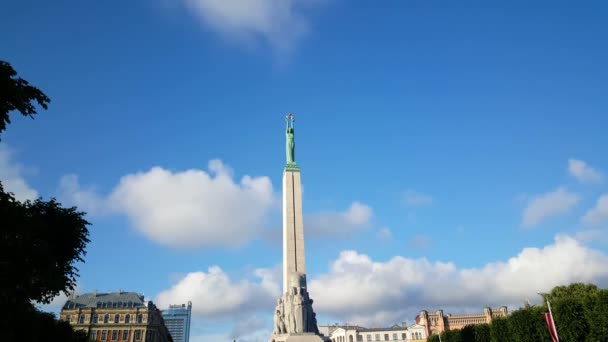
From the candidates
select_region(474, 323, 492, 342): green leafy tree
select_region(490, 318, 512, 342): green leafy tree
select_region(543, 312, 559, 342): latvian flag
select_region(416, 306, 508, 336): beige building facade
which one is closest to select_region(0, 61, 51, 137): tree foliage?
select_region(543, 312, 559, 342): latvian flag

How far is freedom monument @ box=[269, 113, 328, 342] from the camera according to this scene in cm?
4362

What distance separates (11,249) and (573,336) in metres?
43.4

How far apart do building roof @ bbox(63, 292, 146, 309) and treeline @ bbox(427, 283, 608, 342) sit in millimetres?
65438

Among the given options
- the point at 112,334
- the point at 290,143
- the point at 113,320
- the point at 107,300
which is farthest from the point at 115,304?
the point at 290,143

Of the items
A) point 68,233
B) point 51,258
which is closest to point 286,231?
point 68,233

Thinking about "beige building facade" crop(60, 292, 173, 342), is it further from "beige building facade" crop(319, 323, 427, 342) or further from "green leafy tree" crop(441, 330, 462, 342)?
"green leafy tree" crop(441, 330, 462, 342)

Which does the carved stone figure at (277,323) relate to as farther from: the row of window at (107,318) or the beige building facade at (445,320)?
the beige building facade at (445,320)

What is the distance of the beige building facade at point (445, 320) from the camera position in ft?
343

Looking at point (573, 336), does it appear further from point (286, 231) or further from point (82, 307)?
point (82, 307)

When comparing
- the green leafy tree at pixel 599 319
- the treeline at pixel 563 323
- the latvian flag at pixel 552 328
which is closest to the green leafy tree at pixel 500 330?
the treeline at pixel 563 323

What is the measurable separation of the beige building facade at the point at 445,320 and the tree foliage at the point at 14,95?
332ft

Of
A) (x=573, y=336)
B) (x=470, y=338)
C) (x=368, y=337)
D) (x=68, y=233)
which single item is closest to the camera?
(x=68, y=233)

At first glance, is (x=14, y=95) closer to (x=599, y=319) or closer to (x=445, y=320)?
(x=599, y=319)

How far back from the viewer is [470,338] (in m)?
57.1
